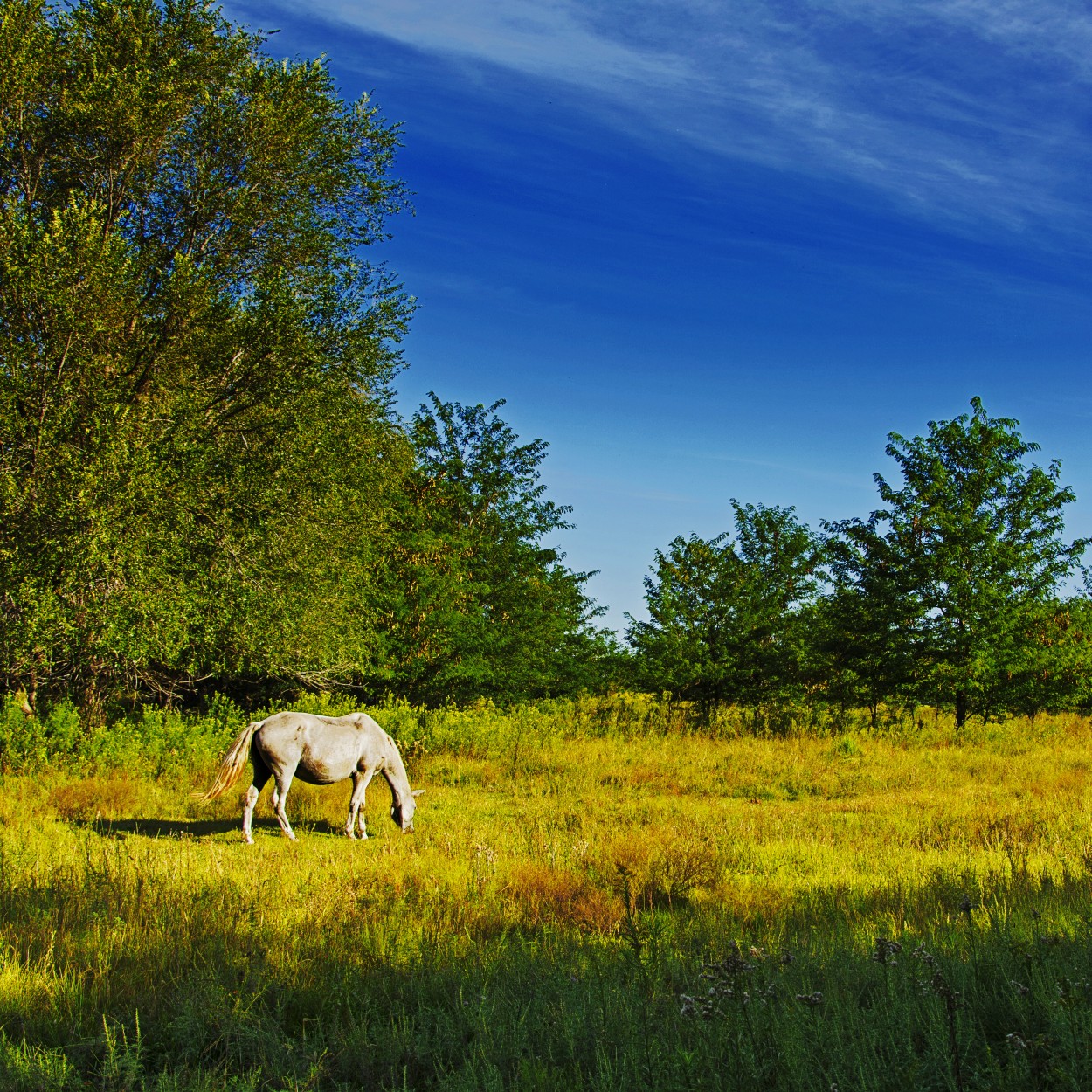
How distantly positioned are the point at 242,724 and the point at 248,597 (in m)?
3.62

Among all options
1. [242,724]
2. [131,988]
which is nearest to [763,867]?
[131,988]

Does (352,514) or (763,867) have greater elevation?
(352,514)

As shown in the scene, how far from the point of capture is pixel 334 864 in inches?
372

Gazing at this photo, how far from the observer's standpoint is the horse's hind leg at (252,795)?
11.1 m

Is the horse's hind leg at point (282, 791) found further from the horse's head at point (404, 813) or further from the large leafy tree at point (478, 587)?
the large leafy tree at point (478, 587)

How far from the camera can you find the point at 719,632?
85.2 feet

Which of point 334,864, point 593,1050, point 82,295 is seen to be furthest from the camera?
point 82,295

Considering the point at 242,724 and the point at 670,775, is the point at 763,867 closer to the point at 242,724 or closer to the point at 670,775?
the point at 670,775

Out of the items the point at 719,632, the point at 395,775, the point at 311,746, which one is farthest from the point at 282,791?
the point at 719,632

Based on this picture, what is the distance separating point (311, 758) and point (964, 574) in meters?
17.4

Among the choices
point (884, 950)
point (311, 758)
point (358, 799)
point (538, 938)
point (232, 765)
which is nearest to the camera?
point (884, 950)

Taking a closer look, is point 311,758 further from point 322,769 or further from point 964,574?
point 964,574

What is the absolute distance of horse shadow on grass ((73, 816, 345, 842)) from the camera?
11.4 m

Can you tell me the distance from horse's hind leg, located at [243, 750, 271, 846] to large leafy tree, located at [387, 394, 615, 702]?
32.0 feet
